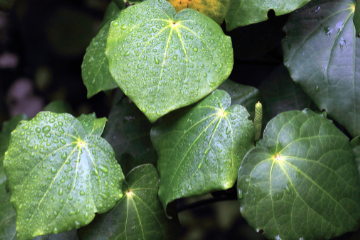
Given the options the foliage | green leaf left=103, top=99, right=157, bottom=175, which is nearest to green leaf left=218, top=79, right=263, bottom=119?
the foliage

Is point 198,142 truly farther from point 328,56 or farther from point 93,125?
point 328,56

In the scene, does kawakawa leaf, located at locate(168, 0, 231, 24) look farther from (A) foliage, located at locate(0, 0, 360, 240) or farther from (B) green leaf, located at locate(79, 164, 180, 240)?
(B) green leaf, located at locate(79, 164, 180, 240)

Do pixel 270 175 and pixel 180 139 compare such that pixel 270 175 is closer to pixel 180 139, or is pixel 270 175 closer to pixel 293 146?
pixel 293 146

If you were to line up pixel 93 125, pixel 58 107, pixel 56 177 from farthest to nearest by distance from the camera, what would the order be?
pixel 58 107 < pixel 93 125 < pixel 56 177

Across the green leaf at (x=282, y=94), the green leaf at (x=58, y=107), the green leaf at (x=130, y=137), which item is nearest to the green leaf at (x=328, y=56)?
the green leaf at (x=282, y=94)

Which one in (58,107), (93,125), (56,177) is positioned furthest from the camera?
(58,107)

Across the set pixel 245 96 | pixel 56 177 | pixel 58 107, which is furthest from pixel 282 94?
pixel 58 107
